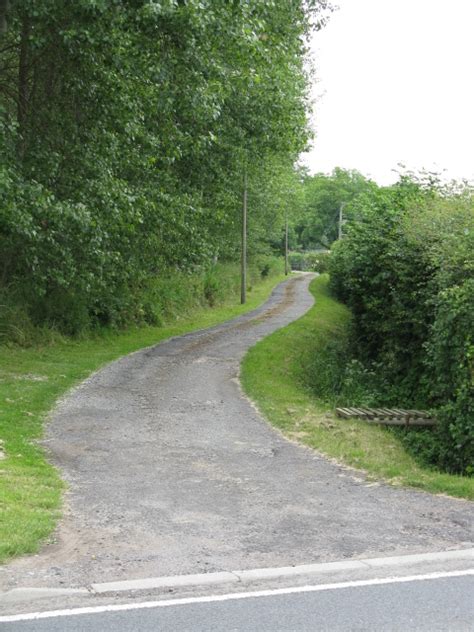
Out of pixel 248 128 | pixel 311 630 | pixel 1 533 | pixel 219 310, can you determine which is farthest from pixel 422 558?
pixel 219 310

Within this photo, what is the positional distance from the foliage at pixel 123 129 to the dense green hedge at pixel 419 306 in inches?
139

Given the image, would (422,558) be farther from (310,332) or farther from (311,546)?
(310,332)

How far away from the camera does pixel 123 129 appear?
50.6 feet

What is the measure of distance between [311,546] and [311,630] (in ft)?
5.50

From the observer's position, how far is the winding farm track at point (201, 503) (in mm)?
5941

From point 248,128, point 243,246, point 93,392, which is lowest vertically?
point 93,392

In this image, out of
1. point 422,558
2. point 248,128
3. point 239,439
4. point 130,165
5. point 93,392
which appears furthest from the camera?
point 248,128

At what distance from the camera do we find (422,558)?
6023 mm

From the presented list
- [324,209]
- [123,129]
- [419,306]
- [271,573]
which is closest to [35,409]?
[123,129]

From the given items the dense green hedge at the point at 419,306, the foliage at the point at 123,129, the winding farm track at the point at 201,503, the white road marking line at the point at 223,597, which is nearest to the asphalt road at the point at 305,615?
→ the white road marking line at the point at 223,597

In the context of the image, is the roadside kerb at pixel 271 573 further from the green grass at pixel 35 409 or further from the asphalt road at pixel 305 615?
the green grass at pixel 35 409

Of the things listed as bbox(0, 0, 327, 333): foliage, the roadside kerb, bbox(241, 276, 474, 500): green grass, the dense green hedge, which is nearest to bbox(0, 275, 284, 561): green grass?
the roadside kerb

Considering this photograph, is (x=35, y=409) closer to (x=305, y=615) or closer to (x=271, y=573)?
(x=271, y=573)

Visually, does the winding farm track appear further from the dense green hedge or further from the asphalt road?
the dense green hedge
